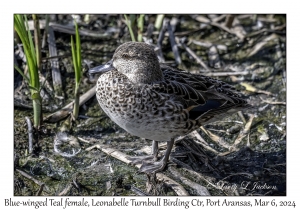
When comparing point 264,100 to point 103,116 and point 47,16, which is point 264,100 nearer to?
point 103,116

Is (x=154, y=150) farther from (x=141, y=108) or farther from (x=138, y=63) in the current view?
(x=138, y=63)

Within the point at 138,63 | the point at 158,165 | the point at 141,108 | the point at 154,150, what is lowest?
the point at 158,165

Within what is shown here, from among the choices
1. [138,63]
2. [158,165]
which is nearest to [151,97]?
[138,63]

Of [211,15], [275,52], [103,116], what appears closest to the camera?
[103,116]

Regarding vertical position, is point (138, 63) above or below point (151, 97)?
above
